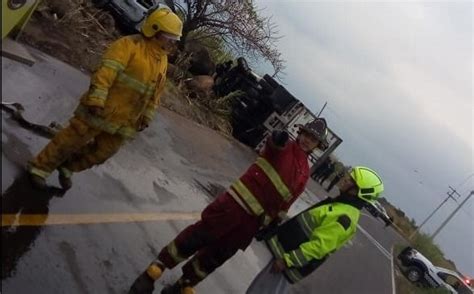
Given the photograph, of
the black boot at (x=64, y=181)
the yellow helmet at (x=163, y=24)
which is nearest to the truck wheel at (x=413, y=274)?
the black boot at (x=64, y=181)

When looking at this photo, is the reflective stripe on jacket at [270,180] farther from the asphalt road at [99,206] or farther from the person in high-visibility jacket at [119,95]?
the asphalt road at [99,206]

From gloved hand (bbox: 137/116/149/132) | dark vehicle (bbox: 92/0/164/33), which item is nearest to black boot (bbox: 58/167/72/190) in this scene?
gloved hand (bbox: 137/116/149/132)

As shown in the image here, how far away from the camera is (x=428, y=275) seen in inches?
824

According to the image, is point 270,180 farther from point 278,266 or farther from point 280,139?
point 278,266

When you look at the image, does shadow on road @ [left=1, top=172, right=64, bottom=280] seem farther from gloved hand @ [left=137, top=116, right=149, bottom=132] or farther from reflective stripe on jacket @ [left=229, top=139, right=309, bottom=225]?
reflective stripe on jacket @ [left=229, top=139, right=309, bottom=225]

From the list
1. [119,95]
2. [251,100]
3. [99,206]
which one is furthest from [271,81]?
[119,95]

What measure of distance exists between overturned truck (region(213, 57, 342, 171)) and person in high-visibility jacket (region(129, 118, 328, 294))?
11.9 m

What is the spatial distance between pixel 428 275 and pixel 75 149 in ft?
61.9

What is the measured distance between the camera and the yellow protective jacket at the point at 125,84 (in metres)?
4.54

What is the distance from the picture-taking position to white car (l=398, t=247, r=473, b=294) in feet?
68.4

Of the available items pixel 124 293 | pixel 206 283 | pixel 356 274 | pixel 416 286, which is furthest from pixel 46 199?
pixel 416 286

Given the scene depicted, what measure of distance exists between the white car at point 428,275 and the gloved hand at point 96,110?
733 inches

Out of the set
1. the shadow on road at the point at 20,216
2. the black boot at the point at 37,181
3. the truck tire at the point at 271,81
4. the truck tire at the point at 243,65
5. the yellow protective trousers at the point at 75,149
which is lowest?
the shadow on road at the point at 20,216

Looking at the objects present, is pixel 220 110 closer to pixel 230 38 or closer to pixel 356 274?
pixel 230 38
